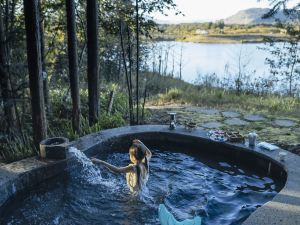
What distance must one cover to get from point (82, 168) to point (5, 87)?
1999 millimetres

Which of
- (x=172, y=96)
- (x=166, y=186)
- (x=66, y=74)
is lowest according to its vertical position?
(x=166, y=186)

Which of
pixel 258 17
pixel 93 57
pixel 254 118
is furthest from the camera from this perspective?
pixel 258 17

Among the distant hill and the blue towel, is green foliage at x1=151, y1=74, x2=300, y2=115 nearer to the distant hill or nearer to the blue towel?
the distant hill

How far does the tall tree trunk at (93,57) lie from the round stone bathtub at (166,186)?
2.24 ft

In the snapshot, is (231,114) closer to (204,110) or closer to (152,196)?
(204,110)

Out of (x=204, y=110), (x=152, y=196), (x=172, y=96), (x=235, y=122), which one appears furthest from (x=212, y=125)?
(x=152, y=196)

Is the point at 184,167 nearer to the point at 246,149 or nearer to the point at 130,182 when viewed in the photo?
the point at 246,149

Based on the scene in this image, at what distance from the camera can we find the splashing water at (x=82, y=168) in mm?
4949

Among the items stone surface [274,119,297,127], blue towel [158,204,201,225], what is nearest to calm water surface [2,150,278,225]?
blue towel [158,204,201,225]

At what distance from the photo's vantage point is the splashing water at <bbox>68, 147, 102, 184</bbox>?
16.2 ft

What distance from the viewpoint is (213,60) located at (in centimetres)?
1725

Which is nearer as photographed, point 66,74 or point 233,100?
point 233,100

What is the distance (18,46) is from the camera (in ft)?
21.8

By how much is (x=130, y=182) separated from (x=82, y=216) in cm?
75
